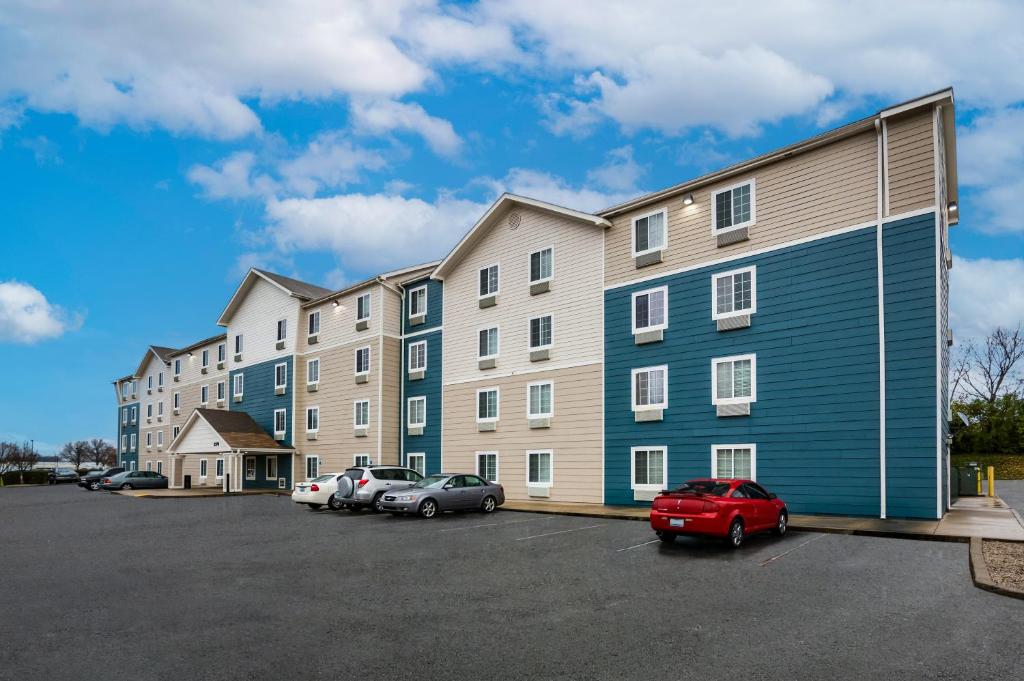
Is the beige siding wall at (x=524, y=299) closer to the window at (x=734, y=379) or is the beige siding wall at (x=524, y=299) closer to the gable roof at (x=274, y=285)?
the window at (x=734, y=379)

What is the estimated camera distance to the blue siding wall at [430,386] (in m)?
33.1

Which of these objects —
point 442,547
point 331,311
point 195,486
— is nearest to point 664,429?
point 442,547

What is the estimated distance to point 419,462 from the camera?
33906mm

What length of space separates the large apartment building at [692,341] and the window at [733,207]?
2.9 inches

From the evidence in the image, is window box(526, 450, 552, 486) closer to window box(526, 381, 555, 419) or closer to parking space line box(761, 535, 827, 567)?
window box(526, 381, 555, 419)

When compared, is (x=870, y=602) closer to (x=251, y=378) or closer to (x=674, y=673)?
(x=674, y=673)

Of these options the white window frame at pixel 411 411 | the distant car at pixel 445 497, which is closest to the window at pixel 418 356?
the white window frame at pixel 411 411

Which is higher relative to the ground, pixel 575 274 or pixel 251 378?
pixel 575 274

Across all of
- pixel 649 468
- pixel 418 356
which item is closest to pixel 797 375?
pixel 649 468

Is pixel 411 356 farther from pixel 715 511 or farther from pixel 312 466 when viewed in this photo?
pixel 715 511

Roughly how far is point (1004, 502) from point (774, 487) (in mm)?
11102

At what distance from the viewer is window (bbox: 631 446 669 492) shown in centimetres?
2355

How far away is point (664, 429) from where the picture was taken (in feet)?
77.5

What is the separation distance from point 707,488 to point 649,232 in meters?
12.2
